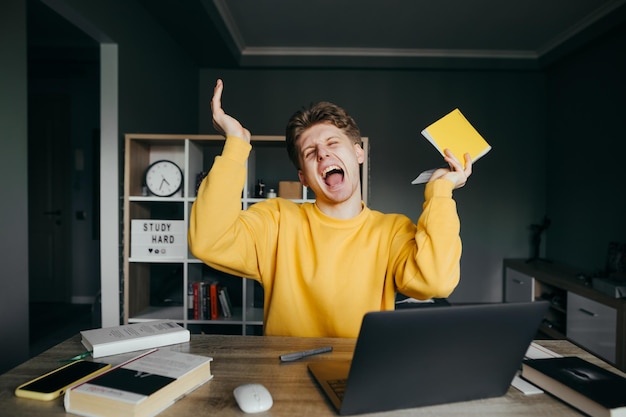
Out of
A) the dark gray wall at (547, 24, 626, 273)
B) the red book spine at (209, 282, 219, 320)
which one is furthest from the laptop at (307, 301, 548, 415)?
the dark gray wall at (547, 24, 626, 273)

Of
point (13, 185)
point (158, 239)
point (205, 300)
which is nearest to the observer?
point (13, 185)

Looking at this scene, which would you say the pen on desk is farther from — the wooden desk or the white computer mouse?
the white computer mouse

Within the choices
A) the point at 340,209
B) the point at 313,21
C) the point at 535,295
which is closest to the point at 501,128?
the point at 535,295

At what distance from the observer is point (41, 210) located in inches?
191

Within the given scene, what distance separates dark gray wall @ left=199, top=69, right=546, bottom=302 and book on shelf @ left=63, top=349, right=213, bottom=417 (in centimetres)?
399

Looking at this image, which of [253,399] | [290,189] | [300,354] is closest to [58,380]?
[253,399]

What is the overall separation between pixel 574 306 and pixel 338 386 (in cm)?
317

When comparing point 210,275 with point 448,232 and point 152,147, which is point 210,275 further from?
point 448,232

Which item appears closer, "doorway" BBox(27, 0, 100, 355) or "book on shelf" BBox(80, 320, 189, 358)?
"book on shelf" BBox(80, 320, 189, 358)

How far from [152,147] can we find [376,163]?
97.7 inches

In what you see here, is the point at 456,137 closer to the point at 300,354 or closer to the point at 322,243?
the point at 322,243

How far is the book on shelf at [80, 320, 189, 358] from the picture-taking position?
106cm

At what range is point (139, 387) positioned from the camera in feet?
2.60

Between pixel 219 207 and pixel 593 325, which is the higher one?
pixel 219 207
